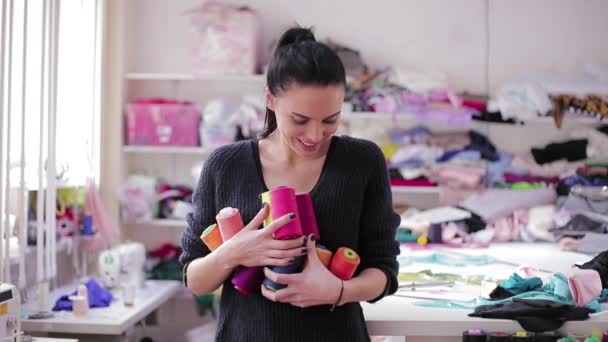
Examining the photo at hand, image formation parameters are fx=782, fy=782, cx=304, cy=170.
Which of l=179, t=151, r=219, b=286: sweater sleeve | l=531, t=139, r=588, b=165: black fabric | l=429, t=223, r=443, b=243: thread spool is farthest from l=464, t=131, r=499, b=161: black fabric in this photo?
l=179, t=151, r=219, b=286: sweater sleeve

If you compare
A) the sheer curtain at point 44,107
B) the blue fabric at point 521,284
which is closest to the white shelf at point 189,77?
the sheer curtain at point 44,107

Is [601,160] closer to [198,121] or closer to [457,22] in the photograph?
[457,22]

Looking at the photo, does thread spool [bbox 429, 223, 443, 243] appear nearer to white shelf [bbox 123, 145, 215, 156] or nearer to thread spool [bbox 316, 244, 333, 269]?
white shelf [bbox 123, 145, 215, 156]

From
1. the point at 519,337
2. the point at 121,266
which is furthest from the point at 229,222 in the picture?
the point at 121,266

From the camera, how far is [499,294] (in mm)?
2270

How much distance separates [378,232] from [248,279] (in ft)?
0.87

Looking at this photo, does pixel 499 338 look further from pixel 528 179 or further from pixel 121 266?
pixel 528 179

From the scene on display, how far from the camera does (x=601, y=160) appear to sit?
4352mm

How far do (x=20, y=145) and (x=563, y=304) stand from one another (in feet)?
7.20

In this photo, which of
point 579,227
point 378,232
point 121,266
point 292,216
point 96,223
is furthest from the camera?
point 96,223

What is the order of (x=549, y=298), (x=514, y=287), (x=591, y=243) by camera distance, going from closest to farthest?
(x=549, y=298) < (x=514, y=287) < (x=591, y=243)

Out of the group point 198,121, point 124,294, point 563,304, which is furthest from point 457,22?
point 563,304

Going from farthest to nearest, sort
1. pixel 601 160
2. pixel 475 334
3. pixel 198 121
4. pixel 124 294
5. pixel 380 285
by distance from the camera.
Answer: pixel 198 121 → pixel 601 160 → pixel 124 294 → pixel 475 334 → pixel 380 285

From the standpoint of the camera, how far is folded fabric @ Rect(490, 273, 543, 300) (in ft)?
7.41
